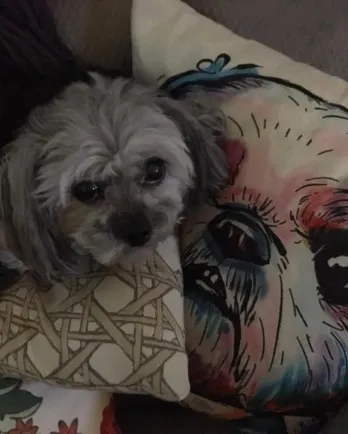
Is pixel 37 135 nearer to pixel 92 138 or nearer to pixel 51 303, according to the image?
pixel 92 138

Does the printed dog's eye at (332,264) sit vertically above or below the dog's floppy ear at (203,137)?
below

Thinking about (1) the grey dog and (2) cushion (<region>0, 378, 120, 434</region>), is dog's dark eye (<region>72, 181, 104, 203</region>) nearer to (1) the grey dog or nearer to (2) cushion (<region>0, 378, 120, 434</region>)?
(1) the grey dog

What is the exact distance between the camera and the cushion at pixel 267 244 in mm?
859

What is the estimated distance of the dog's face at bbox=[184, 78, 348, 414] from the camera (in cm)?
86

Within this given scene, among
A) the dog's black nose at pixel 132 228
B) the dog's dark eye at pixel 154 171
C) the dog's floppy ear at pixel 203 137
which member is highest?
the dog's floppy ear at pixel 203 137

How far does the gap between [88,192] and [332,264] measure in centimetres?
31

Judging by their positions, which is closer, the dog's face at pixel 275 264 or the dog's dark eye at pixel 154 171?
the dog's face at pixel 275 264

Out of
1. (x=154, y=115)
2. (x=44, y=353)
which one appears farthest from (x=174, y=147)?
(x=44, y=353)

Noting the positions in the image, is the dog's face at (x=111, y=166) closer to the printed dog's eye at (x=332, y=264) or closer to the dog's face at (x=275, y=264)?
the dog's face at (x=275, y=264)

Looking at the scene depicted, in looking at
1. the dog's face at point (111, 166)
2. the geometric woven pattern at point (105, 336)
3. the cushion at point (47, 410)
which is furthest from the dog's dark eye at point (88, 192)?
the cushion at point (47, 410)

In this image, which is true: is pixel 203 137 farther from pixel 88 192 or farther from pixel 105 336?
pixel 105 336

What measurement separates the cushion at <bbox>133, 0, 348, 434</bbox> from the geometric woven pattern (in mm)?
63

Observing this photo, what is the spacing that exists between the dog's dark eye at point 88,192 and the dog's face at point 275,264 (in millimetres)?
126

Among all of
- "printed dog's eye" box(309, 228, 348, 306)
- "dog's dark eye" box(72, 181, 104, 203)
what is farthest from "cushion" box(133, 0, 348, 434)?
"dog's dark eye" box(72, 181, 104, 203)
